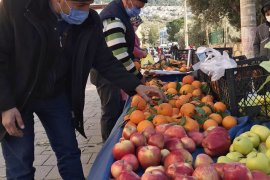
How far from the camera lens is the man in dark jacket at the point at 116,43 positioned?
386 cm

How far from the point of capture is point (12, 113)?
2377 mm

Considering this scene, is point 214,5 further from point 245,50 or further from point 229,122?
point 229,122

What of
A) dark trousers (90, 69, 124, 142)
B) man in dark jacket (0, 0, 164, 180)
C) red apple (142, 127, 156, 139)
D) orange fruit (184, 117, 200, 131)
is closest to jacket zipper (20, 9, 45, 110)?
man in dark jacket (0, 0, 164, 180)

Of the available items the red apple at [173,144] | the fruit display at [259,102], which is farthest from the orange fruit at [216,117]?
the red apple at [173,144]

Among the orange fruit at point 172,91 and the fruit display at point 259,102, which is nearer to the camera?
the fruit display at point 259,102

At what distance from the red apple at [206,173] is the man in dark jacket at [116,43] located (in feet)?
7.67

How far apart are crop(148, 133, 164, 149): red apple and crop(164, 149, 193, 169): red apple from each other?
141 mm

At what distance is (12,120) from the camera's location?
2373 mm

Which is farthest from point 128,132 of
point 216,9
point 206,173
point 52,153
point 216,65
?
point 216,9

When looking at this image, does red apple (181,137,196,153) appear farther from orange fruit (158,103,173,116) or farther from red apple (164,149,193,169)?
orange fruit (158,103,173,116)

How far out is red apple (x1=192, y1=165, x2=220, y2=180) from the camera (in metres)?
1.57

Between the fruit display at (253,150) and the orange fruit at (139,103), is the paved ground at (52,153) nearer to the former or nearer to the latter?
the orange fruit at (139,103)

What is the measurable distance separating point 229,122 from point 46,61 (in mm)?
1340

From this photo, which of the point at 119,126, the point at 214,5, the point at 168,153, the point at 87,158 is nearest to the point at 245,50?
the point at 87,158
